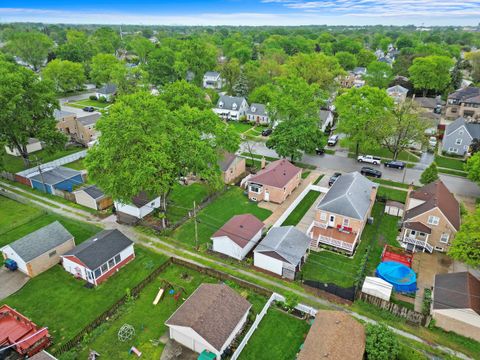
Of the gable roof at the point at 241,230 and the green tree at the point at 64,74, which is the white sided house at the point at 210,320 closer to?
the gable roof at the point at 241,230

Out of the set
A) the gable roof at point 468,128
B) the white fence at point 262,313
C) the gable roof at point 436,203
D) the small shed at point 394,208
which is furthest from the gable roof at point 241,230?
the gable roof at point 468,128

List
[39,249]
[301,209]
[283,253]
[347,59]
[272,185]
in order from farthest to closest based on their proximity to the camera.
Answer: [347,59] < [272,185] < [301,209] < [39,249] < [283,253]

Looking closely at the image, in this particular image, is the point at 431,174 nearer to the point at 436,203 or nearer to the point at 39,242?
the point at 436,203

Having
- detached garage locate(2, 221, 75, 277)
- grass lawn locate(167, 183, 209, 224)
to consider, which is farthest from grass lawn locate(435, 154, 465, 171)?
detached garage locate(2, 221, 75, 277)

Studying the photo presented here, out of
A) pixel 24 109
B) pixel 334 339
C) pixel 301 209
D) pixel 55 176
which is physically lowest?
pixel 301 209

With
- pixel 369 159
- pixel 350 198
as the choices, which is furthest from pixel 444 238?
pixel 369 159

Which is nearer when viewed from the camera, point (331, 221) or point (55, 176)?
point (331, 221)

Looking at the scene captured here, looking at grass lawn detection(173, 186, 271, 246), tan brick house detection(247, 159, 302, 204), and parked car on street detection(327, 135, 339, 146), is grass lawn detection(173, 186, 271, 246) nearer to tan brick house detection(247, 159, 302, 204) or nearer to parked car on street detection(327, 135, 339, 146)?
tan brick house detection(247, 159, 302, 204)
